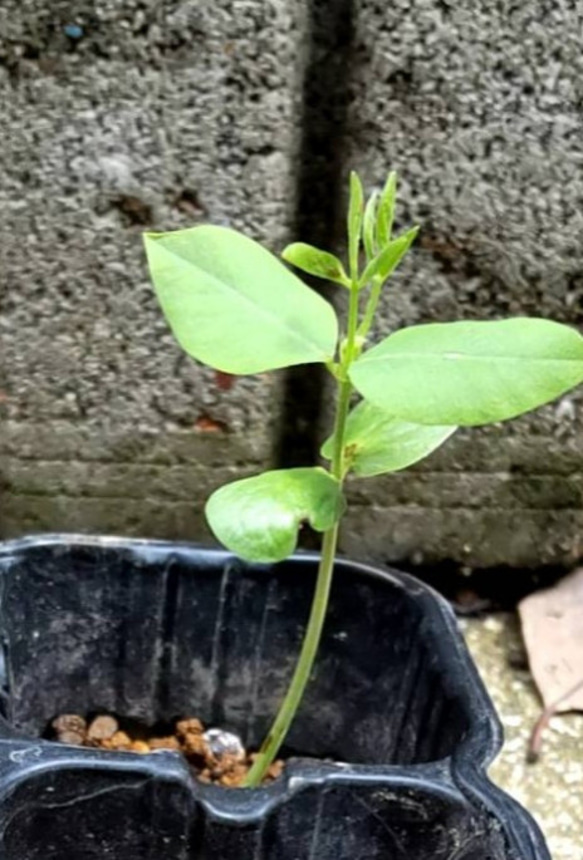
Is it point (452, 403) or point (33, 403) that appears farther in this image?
point (33, 403)

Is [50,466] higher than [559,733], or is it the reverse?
[50,466]

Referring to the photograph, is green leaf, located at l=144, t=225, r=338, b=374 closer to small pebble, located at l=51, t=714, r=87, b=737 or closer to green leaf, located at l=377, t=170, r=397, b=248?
green leaf, located at l=377, t=170, r=397, b=248

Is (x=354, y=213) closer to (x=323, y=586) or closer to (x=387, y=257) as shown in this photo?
(x=387, y=257)

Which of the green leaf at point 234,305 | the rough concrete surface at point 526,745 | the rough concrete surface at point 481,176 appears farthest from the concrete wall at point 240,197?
the green leaf at point 234,305

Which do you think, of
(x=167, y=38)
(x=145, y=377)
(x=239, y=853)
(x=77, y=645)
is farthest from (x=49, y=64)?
(x=239, y=853)

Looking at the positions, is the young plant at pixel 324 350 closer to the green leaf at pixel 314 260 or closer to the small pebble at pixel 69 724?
the green leaf at pixel 314 260

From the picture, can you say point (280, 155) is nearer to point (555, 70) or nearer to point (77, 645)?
point (555, 70)

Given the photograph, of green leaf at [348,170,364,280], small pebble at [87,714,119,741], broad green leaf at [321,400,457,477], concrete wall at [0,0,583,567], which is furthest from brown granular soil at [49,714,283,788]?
green leaf at [348,170,364,280]

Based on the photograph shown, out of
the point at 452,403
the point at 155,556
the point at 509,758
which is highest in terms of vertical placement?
the point at 452,403
